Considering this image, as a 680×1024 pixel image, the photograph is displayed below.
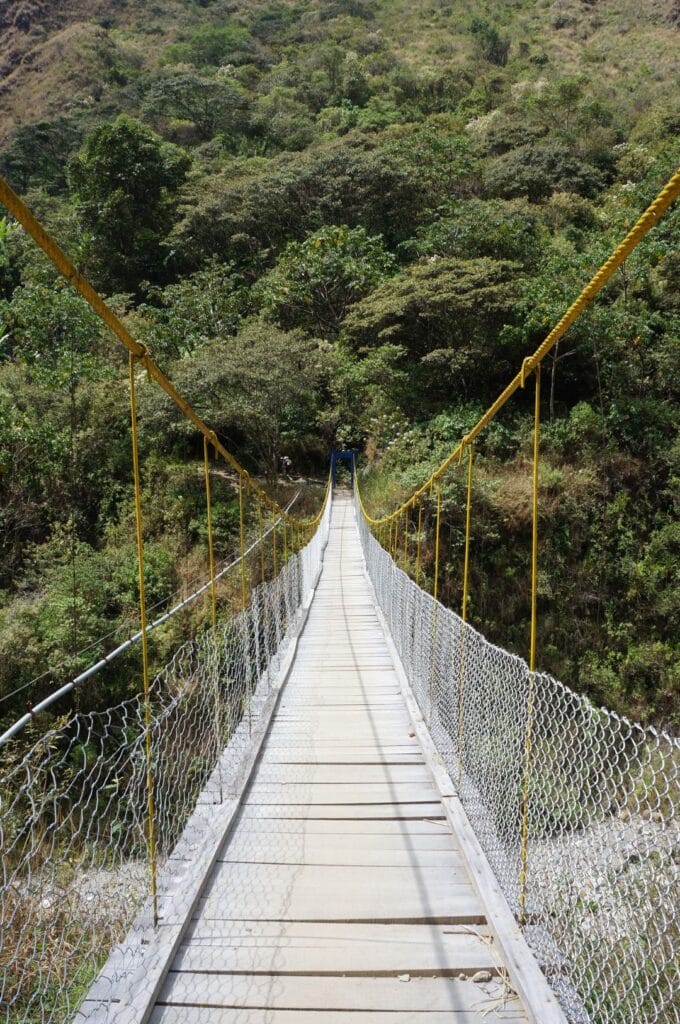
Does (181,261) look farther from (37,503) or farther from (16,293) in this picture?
(37,503)

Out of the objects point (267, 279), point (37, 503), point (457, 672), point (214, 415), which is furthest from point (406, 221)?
point (457, 672)

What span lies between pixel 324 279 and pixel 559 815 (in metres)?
12.7

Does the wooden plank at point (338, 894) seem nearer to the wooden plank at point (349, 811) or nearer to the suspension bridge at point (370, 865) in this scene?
the suspension bridge at point (370, 865)

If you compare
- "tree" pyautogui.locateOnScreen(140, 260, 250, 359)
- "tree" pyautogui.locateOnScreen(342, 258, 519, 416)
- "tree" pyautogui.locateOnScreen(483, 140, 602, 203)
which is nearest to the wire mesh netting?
"tree" pyautogui.locateOnScreen(342, 258, 519, 416)

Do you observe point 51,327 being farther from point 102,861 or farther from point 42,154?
point 42,154

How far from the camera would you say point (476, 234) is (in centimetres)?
1080

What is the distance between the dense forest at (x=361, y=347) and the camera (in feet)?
24.0

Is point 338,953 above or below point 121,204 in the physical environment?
below

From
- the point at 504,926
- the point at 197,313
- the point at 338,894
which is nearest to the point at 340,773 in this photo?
the point at 338,894

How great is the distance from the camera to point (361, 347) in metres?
11.5

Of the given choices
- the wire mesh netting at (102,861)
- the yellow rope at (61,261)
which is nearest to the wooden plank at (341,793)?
the wire mesh netting at (102,861)

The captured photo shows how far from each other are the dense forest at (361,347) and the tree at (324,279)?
62 mm

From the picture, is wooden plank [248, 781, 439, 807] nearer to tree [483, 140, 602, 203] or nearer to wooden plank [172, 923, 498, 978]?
wooden plank [172, 923, 498, 978]

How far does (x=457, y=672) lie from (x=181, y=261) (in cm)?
1569
